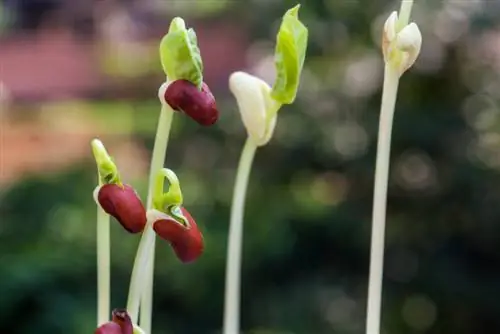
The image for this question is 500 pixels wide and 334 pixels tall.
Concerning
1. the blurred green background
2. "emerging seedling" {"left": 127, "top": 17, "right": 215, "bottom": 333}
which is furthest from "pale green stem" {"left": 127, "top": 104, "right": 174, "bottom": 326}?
the blurred green background

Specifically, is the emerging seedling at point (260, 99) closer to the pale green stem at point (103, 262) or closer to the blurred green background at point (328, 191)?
the pale green stem at point (103, 262)

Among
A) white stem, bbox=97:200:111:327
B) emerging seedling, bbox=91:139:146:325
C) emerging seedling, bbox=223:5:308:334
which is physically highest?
emerging seedling, bbox=223:5:308:334

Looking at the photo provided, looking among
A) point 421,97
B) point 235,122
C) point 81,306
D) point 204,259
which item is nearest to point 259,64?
point 235,122

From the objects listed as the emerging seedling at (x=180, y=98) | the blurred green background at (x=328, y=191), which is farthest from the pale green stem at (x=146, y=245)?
the blurred green background at (x=328, y=191)

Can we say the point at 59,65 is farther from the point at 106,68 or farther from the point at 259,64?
the point at 259,64

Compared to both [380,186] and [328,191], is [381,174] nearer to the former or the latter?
[380,186]

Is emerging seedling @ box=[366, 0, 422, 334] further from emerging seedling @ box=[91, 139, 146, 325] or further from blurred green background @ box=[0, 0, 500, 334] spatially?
blurred green background @ box=[0, 0, 500, 334]
